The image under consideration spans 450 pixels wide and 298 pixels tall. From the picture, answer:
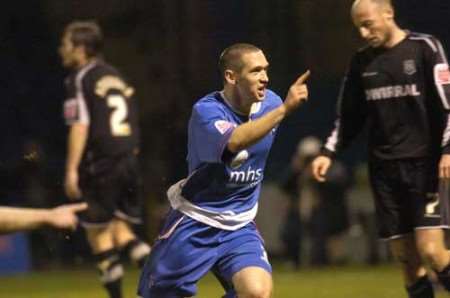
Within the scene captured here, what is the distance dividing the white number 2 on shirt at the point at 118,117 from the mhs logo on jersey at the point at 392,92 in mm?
2873

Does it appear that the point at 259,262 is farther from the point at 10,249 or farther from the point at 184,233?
the point at 10,249

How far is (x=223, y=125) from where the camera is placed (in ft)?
23.1

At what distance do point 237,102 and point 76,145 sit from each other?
10.8 ft

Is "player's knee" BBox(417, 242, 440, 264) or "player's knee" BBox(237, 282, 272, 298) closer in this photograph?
"player's knee" BBox(237, 282, 272, 298)

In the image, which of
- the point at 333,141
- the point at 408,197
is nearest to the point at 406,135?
the point at 408,197

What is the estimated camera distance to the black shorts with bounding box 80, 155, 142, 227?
10.6 meters

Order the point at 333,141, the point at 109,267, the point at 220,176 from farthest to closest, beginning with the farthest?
the point at 109,267, the point at 333,141, the point at 220,176

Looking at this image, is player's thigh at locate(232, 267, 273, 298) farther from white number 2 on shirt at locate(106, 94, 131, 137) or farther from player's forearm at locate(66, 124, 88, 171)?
white number 2 on shirt at locate(106, 94, 131, 137)

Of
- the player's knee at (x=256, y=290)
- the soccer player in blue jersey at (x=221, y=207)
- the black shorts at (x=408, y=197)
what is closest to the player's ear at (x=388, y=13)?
the black shorts at (x=408, y=197)

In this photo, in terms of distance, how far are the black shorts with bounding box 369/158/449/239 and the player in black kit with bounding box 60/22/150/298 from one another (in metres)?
2.67

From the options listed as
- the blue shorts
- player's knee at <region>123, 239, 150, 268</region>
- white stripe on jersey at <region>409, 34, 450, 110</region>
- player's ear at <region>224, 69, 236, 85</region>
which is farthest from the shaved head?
player's knee at <region>123, 239, 150, 268</region>

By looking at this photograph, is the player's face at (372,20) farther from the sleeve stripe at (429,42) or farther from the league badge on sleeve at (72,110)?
the league badge on sleeve at (72,110)

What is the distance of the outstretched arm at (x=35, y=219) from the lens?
16.3 feet

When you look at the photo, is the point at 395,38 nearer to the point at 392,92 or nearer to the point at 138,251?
the point at 392,92
